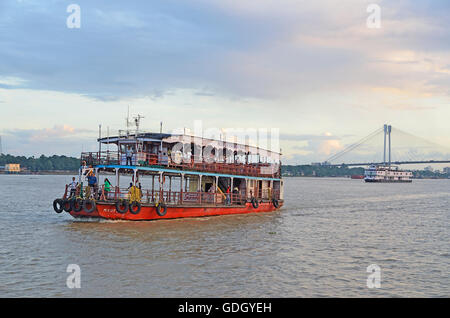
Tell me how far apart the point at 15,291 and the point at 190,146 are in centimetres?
1610

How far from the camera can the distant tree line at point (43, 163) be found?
630 feet

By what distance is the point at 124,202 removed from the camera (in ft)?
72.7

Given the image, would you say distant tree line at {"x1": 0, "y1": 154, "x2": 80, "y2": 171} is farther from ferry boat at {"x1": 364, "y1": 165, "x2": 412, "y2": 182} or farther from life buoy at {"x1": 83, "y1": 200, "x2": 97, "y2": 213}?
life buoy at {"x1": 83, "y1": 200, "x2": 97, "y2": 213}

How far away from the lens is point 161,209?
76.9ft

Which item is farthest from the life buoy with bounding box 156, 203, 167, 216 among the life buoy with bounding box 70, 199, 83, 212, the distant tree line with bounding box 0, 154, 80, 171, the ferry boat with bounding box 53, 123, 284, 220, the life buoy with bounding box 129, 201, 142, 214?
the distant tree line with bounding box 0, 154, 80, 171

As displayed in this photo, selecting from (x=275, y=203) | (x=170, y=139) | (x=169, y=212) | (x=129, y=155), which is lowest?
(x=275, y=203)

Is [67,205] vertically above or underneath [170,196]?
underneath

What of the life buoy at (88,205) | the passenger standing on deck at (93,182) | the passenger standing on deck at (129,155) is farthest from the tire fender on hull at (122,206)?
the passenger standing on deck at (129,155)

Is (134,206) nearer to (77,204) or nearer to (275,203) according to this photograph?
(77,204)

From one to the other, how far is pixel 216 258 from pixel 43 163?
19538 centimetres

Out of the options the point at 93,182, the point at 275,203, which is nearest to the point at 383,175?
the point at 275,203
